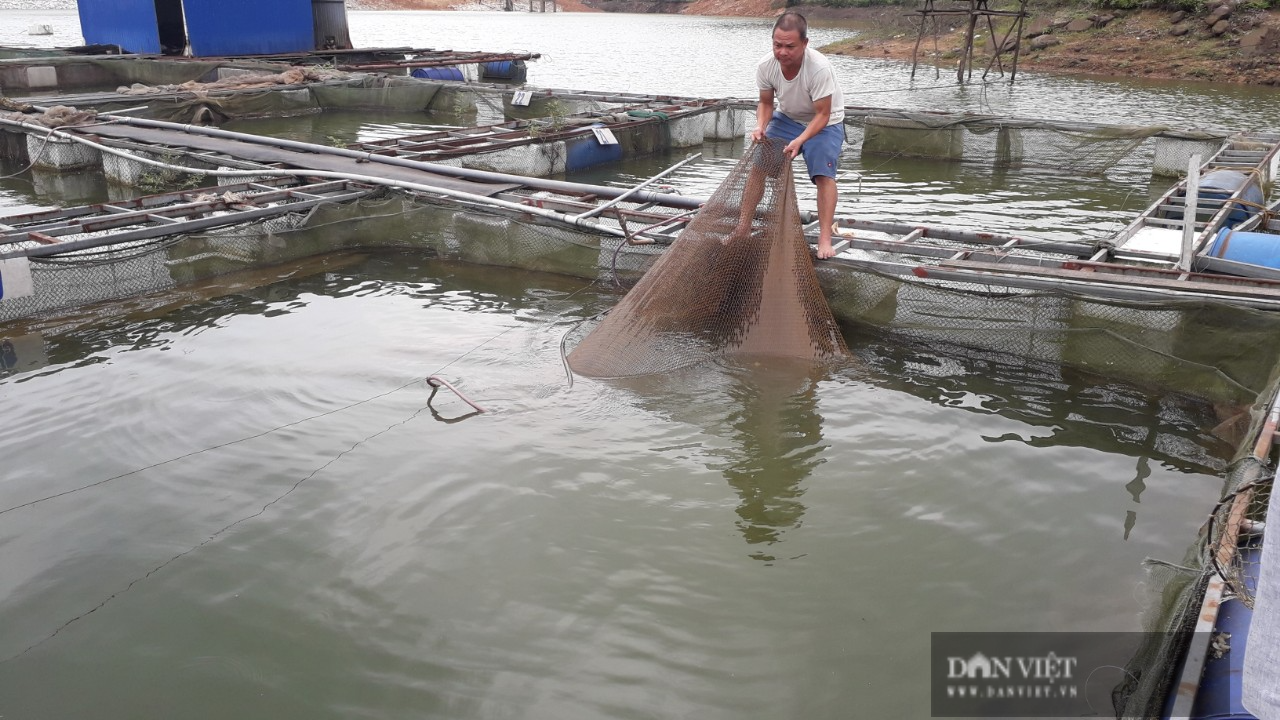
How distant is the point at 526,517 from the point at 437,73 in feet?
60.1

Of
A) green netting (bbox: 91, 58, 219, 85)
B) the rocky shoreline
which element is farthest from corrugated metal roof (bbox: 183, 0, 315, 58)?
the rocky shoreline

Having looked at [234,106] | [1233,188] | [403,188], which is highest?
[234,106]

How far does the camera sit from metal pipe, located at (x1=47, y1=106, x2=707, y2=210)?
23.7ft

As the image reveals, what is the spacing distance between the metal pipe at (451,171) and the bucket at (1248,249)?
3.50m

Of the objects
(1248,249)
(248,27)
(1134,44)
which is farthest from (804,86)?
(1134,44)

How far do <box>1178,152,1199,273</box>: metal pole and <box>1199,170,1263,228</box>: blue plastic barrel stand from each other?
8.38ft

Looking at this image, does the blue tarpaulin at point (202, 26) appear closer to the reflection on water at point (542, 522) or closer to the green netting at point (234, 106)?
the green netting at point (234, 106)

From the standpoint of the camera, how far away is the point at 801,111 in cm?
550

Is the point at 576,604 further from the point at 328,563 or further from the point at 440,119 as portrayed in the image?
the point at 440,119

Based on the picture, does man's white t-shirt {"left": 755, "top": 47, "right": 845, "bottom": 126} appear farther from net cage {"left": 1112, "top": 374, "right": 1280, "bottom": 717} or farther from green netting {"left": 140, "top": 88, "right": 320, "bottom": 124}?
green netting {"left": 140, "top": 88, "right": 320, "bottom": 124}

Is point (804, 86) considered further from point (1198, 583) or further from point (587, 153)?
point (587, 153)

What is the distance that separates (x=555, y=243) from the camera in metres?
6.81

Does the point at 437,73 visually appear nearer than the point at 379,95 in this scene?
No

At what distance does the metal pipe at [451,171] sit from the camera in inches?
284
